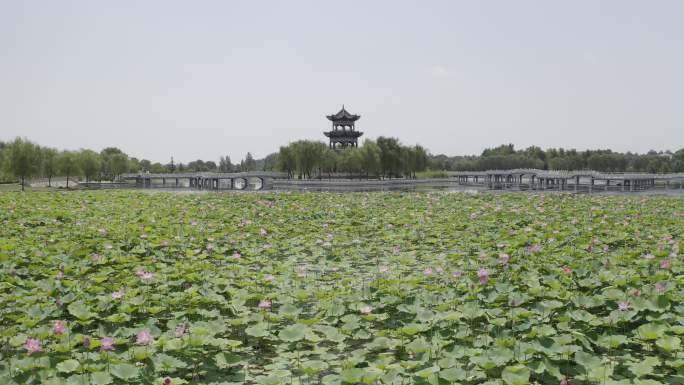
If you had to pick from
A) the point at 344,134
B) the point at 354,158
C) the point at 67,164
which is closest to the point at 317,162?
the point at 354,158

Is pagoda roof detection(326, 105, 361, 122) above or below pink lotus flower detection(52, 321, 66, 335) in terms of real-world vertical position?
above

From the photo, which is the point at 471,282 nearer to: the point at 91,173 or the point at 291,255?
the point at 291,255

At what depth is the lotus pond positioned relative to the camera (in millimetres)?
3318

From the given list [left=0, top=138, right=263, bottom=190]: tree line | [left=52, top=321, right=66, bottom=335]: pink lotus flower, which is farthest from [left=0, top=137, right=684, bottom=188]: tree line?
[left=52, top=321, right=66, bottom=335]: pink lotus flower

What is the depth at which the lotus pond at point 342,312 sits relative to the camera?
10.9 ft

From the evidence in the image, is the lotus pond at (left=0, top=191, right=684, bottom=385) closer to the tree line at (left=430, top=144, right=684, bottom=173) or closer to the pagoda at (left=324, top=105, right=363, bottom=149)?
the pagoda at (left=324, top=105, right=363, bottom=149)

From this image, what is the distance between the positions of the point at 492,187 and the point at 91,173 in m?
48.3

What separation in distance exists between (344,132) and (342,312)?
63.9 meters

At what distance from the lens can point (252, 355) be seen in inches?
158

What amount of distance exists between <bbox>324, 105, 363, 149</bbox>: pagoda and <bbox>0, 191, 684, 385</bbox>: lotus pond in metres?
59.6

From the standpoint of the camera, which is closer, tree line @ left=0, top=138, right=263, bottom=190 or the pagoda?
tree line @ left=0, top=138, right=263, bottom=190

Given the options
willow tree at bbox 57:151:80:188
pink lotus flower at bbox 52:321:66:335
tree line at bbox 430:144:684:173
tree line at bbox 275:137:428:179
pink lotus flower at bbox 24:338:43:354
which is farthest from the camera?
tree line at bbox 430:144:684:173

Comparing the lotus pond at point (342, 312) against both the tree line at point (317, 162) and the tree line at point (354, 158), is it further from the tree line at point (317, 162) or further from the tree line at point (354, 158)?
the tree line at point (354, 158)

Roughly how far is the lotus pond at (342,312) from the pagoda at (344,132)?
5961 centimetres
